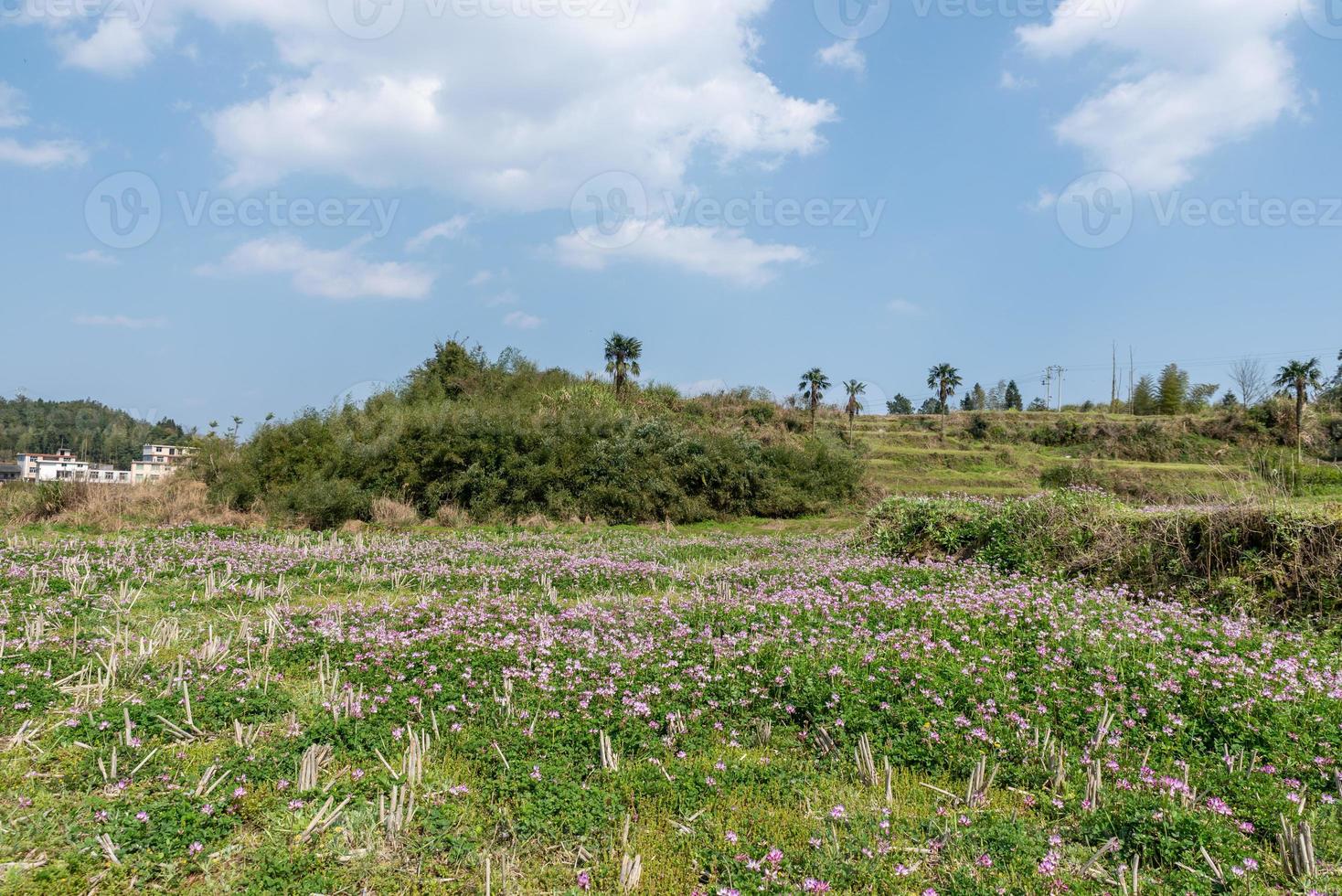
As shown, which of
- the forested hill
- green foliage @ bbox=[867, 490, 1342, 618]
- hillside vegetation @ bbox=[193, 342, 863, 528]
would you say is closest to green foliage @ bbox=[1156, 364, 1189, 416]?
hillside vegetation @ bbox=[193, 342, 863, 528]

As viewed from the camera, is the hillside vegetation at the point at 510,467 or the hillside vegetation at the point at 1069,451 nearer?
the hillside vegetation at the point at 510,467

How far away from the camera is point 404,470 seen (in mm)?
22812

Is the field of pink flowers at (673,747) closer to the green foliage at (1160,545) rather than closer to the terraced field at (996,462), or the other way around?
the green foliage at (1160,545)

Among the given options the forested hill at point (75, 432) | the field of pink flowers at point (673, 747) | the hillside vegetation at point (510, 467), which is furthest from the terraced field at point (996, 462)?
the forested hill at point (75, 432)

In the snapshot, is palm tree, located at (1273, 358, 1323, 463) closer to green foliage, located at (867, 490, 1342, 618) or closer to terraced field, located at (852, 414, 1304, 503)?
terraced field, located at (852, 414, 1304, 503)

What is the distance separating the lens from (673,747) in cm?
462

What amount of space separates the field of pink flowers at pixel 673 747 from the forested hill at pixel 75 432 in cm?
9182

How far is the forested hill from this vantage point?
277 ft

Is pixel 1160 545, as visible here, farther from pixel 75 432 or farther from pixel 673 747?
pixel 75 432

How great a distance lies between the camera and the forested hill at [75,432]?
84375 mm

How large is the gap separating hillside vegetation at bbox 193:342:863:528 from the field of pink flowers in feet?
48.4

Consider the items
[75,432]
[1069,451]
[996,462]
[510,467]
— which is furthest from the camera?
[75,432]

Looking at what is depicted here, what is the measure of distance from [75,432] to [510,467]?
95.7 m

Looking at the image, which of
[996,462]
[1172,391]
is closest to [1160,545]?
[996,462]
